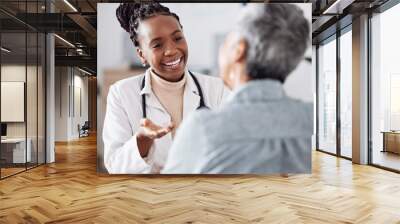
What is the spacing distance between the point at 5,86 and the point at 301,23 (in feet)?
15.4

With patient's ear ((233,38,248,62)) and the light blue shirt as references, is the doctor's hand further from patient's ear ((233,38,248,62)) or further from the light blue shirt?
patient's ear ((233,38,248,62))

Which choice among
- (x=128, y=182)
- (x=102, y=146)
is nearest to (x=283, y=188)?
(x=128, y=182)

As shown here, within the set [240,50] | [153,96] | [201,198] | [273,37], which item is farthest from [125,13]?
[201,198]

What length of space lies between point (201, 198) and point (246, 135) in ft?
4.59

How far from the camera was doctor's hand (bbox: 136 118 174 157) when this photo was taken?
5.79 m

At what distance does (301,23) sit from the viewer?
6.00 meters

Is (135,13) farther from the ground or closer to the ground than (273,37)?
farther from the ground

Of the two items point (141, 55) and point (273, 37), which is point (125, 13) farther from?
point (273, 37)

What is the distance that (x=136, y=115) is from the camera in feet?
19.1

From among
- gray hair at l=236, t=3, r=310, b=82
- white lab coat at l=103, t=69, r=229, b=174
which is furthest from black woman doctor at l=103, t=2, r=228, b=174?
gray hair at l=236, t=3, r=310, b=82

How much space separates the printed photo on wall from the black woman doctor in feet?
0.05

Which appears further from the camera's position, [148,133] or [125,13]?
[125,13]

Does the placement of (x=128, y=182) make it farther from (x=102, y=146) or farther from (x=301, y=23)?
(x=301, y=23)

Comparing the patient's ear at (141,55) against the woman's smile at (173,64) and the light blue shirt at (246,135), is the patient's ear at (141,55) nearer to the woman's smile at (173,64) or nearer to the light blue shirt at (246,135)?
the woman's smile at (173,64)
